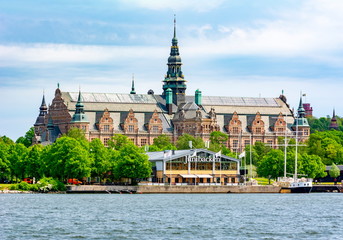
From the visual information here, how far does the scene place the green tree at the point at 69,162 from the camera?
139125mm

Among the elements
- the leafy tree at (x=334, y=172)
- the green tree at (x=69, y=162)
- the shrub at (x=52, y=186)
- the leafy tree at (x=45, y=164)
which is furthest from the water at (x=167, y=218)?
the leafy tree at (x=334, y=172)

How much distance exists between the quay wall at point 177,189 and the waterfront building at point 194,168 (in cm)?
425

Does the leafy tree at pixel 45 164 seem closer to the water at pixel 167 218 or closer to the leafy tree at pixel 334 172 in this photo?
the water at pixel 167 218

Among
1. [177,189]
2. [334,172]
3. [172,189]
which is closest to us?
[172,189]

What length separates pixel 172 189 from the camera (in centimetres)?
14350

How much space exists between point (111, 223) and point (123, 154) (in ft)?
199

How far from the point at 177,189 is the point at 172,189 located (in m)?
0.73

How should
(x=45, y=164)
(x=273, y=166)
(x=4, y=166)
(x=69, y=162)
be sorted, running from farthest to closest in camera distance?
1. (x=273, y=166)
2. (x=4, y=166)
3. (x=45, y=164)
4. (x=69, y=162)

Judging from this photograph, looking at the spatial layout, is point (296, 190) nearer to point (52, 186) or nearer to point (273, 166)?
point (273, 166)

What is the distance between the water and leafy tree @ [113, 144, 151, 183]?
792 inches

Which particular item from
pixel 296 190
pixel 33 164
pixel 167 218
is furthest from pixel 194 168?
pixel 167 218

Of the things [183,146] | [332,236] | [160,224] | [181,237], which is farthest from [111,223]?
[183,146]

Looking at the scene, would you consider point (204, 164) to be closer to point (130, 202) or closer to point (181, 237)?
point (130, 202)

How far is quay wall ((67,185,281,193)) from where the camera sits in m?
140
